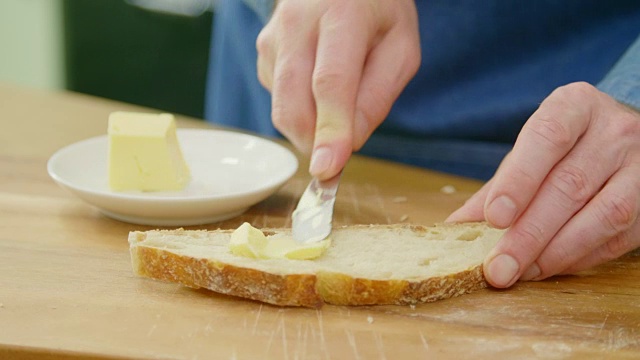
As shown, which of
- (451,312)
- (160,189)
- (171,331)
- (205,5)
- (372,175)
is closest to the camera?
(171,331)

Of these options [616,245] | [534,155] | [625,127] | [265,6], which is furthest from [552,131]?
[265,6]

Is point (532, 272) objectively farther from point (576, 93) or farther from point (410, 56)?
point (410, 56)

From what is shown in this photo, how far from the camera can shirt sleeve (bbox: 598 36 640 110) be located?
160cm

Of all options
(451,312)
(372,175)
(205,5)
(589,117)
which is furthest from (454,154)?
(205,5)

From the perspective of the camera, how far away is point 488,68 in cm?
223

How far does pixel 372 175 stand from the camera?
2.18 metres

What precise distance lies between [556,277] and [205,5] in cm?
414

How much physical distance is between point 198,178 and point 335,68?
511 millimetres

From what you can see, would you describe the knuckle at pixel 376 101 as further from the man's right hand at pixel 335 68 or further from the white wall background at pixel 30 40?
the white wall background at pixel 30 40

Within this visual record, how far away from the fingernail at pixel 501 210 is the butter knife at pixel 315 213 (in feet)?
1.06

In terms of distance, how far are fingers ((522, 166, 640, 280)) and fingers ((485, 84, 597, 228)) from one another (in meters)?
0.10

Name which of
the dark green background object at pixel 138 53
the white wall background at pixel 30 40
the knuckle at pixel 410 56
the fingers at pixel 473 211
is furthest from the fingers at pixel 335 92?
the white wall background at pixel 30 40

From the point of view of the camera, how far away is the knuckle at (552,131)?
1.39 metres

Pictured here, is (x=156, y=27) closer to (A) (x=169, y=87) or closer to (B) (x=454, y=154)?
(A) (x=169, y=87)
